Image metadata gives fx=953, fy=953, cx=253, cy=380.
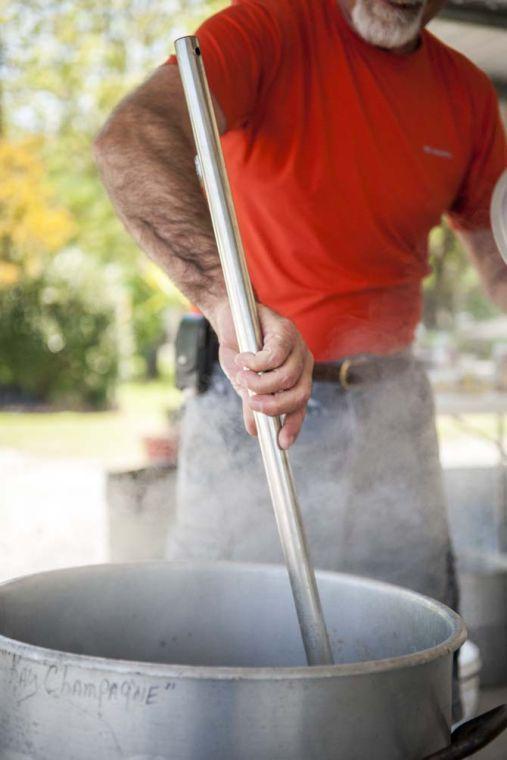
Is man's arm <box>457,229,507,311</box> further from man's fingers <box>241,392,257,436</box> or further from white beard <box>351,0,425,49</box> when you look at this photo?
man's fingers <box>241,392,257,436</box>

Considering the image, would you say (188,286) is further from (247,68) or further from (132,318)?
(132,318)

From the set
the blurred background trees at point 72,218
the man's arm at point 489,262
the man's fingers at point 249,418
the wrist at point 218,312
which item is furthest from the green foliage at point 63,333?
the man's fingers at point 249,418

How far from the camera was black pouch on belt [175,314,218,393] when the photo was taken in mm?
1778

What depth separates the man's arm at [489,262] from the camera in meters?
2.08

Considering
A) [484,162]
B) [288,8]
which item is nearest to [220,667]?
[288,8]

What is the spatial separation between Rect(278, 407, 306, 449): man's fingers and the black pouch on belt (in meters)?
0.82

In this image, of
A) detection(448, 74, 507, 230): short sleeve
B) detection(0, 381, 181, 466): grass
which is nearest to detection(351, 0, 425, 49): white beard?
detection(448, 74, 507, 230): short sleeve

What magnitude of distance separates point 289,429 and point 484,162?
126cm

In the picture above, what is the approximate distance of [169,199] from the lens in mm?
1268

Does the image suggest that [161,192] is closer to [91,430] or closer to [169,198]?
[169,198]

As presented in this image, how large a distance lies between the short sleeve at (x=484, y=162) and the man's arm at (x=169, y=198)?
0.81 metres

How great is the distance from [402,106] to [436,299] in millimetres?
3615

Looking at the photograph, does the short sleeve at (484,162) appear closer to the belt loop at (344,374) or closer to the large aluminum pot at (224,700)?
the belt loop at (344,374)

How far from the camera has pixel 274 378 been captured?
931 mm
